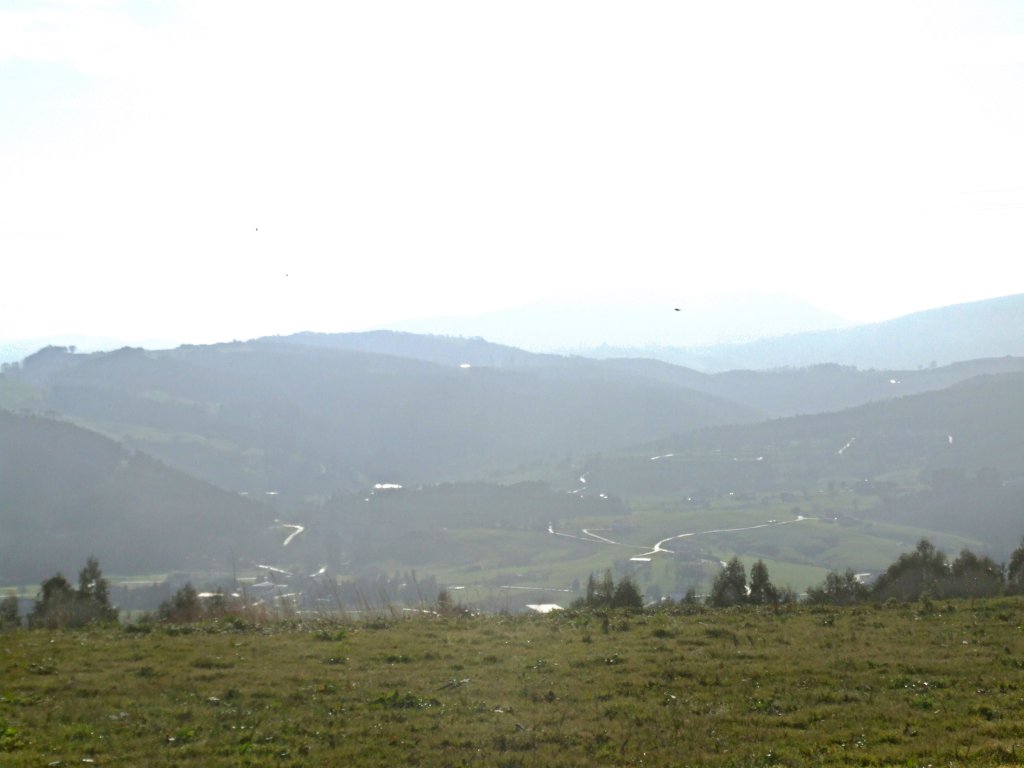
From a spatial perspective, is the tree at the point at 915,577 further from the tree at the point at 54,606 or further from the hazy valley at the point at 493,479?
the tree at the point at 54,606

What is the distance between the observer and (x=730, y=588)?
75.8 feet

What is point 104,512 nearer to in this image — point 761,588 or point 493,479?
point 493,479

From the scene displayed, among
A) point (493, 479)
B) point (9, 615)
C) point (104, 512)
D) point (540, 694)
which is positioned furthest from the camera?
point (493, 479)

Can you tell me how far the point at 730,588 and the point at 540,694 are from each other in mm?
12148

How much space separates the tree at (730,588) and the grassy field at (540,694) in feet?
15.7

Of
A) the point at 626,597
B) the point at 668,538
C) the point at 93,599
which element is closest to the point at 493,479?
the point at 668,538

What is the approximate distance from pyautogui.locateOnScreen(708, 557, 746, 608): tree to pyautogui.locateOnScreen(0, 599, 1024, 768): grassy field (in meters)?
4.77

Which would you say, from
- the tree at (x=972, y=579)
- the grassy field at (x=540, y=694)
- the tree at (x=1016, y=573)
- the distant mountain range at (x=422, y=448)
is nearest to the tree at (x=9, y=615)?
the grassy field at (x=540, y=694)

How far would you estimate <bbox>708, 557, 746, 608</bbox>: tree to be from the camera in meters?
22.5

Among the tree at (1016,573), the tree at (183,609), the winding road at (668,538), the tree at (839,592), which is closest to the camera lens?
the tree at (183,609)

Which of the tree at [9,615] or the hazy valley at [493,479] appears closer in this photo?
the tree at [9,615]

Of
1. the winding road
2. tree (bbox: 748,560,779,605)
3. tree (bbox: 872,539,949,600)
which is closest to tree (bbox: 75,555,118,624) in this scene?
tree (bbox: 748,560,779,605)

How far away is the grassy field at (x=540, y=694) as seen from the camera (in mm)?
9633

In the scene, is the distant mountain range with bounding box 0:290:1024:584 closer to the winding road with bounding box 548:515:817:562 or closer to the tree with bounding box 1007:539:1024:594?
the winding road with bounding box 548:515:817:562
